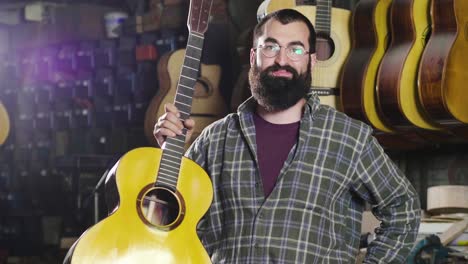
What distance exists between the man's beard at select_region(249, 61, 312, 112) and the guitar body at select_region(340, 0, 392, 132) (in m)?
1.35

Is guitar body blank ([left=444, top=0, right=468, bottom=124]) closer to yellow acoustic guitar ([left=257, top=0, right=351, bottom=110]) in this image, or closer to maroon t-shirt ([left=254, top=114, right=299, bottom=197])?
yellow acoustic guitar ([left=257, top=0, right=351, bottom=110])

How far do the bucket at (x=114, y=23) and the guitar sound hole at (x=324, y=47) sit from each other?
4.24 metres

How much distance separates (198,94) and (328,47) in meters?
2.11

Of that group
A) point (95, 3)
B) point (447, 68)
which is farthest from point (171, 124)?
point (95, 3)

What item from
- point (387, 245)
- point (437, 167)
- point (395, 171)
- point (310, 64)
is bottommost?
point (437, 167)

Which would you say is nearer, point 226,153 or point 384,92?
point 226,153

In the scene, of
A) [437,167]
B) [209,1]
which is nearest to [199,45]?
[209,1]

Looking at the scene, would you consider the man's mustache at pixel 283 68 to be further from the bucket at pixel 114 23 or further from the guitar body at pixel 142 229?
the bucket at pixel 114 23

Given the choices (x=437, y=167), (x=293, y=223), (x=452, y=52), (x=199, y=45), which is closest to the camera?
(x=293, y=223)

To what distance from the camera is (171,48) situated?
7.42 meters

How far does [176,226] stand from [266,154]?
36cm

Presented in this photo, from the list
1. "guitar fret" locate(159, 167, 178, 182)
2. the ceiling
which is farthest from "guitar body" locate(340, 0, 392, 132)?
the ceiling

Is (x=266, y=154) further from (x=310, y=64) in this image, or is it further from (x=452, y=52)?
(x=452, y=52)

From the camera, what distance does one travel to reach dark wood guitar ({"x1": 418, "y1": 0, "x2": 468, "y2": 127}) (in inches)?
147
